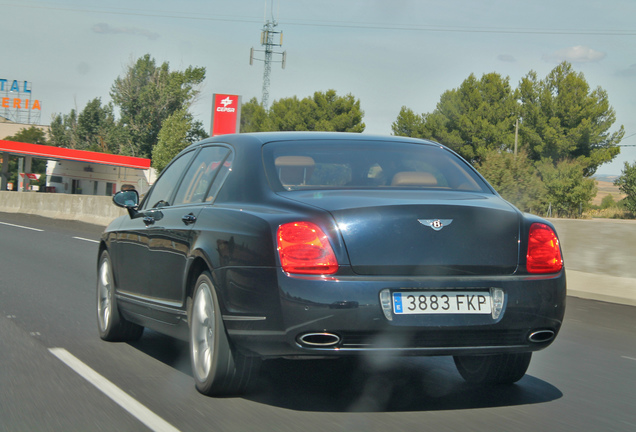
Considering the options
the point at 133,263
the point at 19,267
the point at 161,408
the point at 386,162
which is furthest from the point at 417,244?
the point at 19,267

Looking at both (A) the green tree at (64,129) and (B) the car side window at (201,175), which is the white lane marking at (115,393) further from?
(A) the green tree at (64,129)

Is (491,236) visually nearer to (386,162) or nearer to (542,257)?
(542,257)

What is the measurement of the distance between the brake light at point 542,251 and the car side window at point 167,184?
2563mm

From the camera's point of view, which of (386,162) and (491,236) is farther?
(386,162)

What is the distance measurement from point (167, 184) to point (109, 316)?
1159 mm

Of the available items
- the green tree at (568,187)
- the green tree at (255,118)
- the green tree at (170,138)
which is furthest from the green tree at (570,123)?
the green tree at (170,138)

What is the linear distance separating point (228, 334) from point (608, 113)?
7499 centimetres

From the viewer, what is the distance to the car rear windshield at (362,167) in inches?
201

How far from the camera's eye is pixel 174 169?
264 inches

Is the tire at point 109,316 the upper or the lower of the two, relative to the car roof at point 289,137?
lower

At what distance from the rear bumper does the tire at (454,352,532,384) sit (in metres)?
0.80

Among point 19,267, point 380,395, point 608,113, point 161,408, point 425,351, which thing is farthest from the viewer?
point 608,113

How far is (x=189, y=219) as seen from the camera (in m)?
5.45

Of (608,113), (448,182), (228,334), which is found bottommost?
(228,334)
